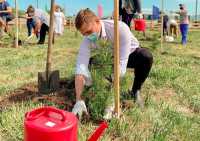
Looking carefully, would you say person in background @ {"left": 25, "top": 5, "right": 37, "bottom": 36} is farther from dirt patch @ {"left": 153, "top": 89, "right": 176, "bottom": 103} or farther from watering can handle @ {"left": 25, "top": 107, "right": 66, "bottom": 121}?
watering can handle @ {"left": 25, "top": 107, "right": 66, "bottom": 121}

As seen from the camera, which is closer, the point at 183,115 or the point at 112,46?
the point at 112,46

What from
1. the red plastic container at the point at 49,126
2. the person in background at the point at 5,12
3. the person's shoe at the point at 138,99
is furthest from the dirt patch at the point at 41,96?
the person in background at the point at 5,12

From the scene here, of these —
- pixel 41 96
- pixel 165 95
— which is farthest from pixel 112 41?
pixel 165 95

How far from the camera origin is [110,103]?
4371mm

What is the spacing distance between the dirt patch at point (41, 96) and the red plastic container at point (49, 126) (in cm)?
186

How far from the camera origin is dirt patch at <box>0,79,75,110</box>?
4.85 m

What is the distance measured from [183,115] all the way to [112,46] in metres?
1.08

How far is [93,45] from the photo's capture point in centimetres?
454

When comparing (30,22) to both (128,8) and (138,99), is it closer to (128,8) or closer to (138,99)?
(128,8)

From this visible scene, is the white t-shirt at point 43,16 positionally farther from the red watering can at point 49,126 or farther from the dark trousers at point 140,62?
the red watering can at point 49,126

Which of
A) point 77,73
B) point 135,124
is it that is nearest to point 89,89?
point 77,73

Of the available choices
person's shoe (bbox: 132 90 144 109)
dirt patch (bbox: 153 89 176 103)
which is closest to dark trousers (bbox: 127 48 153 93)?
person's shoe (bbox: 132 90 144 109)

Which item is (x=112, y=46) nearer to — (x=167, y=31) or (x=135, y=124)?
(x=135, y=124)

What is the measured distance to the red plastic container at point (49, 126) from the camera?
8.92ft
